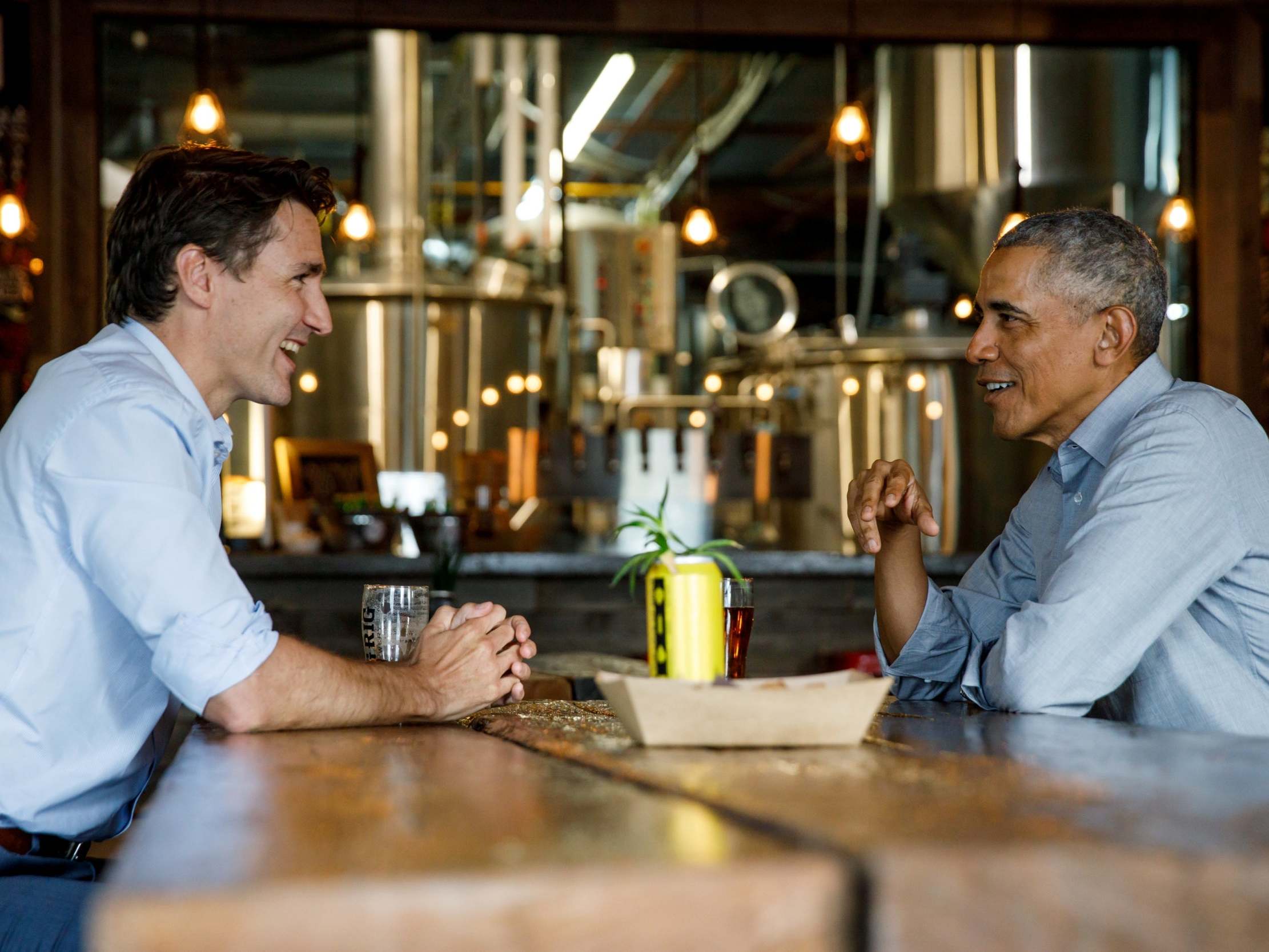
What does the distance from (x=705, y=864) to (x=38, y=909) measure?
0.94 m

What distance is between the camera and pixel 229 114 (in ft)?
32.5

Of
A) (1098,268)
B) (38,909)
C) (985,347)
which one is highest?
(1098,268)

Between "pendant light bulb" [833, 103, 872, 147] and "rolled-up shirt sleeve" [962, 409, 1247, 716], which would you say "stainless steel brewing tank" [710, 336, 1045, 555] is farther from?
"rolled-up shirt sleeve" [962, 409, 1247, 716]

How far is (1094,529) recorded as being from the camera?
1.63 m

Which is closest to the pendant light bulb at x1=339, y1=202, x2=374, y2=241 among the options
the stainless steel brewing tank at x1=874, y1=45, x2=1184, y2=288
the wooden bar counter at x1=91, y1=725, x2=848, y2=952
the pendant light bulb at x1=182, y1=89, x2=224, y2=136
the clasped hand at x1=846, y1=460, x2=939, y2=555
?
the pendant light bulb at x1=182, y1=89, x2=224, y2=136

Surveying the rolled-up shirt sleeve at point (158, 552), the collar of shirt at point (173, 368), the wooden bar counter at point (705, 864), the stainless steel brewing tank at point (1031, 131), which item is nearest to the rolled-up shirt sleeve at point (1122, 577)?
the wooden bar counter at point (705, 864)

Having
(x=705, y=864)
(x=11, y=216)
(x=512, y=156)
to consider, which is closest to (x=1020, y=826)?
(x=705, y=864)

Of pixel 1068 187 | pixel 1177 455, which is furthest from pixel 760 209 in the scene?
pixel 1177 455

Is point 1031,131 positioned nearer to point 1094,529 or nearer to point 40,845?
point 1094,529

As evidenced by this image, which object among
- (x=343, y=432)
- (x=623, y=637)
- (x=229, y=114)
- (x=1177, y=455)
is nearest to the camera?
(x=1177, y=455)

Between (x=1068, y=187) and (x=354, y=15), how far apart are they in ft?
11.7

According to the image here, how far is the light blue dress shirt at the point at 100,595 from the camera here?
1.33 m

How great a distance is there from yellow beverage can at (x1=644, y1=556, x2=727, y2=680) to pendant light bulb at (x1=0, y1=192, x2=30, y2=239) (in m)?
4.14

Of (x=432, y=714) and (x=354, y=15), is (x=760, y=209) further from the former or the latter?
(x=432, y=714)
